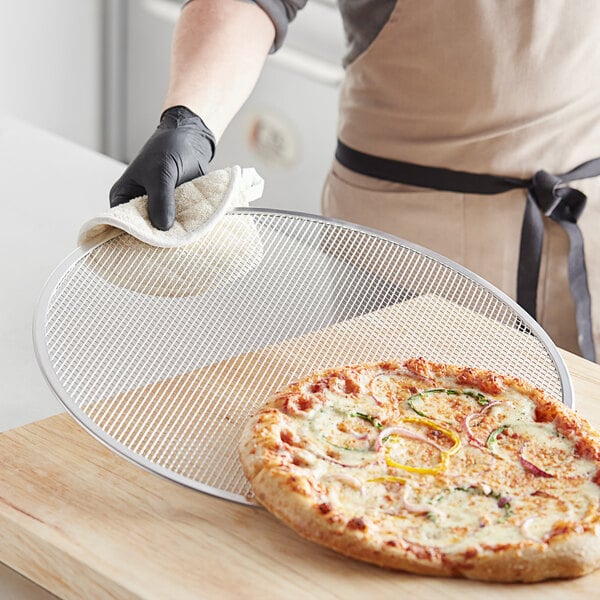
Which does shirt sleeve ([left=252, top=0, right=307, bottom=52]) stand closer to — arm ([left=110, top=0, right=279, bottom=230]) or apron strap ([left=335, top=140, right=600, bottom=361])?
arm ([left=110, top=0, right=279, bottom=230])

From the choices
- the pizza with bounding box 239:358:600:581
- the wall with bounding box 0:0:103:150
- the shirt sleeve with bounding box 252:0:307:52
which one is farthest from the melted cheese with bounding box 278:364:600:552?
the wall with bounding box 0:0:103:150

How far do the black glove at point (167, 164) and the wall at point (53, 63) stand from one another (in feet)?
5.57

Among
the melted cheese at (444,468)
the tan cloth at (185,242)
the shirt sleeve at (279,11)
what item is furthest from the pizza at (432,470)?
the shirt sleeve at (279,11)

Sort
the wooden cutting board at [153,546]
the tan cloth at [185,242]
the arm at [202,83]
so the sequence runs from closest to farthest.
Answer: the wooden cutting board at [153,546]
the tan cloth at [185,242]
the arm at [202,83]

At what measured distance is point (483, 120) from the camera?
1.29m

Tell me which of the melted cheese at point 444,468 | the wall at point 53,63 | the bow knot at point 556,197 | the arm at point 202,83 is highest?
the arm at point 202,83

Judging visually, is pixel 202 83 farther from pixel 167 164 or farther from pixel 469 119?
pixel 469 119

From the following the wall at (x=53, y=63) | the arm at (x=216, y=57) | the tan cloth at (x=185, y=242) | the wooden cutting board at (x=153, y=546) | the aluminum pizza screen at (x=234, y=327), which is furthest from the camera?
the wall at (x=53, y=63)

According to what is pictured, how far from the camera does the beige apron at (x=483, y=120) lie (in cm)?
125

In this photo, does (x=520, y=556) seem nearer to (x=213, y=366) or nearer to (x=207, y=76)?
(x=213, y=366)

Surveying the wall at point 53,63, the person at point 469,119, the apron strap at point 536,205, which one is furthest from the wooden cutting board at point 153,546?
the wall at point 53,63

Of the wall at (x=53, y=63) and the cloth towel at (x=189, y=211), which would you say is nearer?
the cloth towel at (x=189, y=211)

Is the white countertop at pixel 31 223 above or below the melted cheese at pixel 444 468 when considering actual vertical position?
below

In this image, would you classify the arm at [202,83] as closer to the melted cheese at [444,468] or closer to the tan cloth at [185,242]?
the tan cloth at [185,242]
